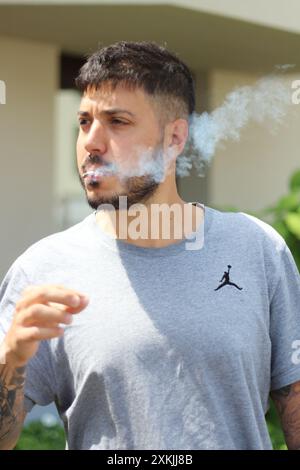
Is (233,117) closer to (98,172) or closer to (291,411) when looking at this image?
(98,172)

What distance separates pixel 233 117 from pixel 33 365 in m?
0.87

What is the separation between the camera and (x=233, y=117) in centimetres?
247

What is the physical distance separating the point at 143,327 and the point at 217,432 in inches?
10.3

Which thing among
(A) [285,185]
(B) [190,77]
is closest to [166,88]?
(B) [190,77]

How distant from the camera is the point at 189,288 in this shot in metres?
2.04

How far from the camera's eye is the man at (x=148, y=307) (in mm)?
1934

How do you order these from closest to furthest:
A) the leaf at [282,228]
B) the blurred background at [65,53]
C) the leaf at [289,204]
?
1. the leaf at [282,228]
2. the leaf at [289,204]
3. the blurred background at [65,53]

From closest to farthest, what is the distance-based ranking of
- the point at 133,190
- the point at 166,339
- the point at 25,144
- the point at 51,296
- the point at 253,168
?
the point at 51,296 < the point at 166,339 < the point at 133,190 < the point at 25,144 < the point at 253,168

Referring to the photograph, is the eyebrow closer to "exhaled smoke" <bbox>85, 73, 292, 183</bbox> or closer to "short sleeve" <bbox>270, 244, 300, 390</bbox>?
"exhaled smoke" <bbox>85, 73, 292, 183</bbox>

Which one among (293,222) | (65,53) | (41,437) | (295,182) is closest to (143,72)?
(293,222)

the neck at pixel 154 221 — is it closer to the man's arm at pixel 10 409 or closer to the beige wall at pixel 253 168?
the man's arm at pixel 10 409

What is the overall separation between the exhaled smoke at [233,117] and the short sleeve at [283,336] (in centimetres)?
48

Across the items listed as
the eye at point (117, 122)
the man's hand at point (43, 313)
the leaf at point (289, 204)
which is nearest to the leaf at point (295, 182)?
the leaf at point (289, 204)
